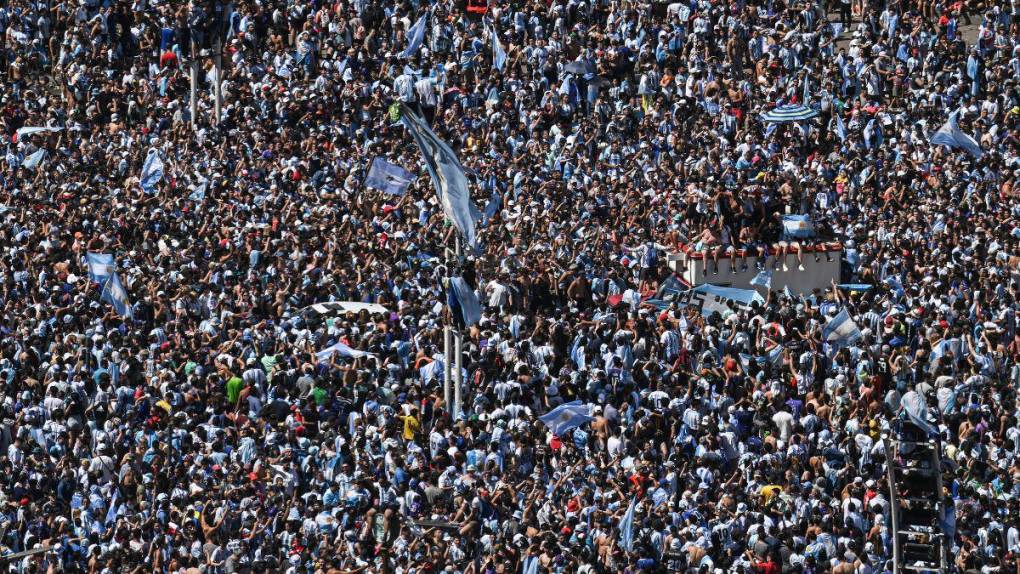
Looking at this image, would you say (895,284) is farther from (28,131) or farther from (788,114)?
(28,131)

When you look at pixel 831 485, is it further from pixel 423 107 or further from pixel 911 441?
pixel 423 107

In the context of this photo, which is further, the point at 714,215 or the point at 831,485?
the point at 714,215

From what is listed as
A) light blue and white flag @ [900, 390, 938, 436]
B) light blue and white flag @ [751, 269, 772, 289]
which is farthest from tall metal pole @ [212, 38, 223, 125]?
light blue and white flag @ [900, 390, 938, 436]

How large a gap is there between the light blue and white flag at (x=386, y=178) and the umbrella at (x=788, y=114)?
621 centimetres

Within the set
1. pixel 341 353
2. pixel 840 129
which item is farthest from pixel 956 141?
pixel 341 353

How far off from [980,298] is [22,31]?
66.9 ft

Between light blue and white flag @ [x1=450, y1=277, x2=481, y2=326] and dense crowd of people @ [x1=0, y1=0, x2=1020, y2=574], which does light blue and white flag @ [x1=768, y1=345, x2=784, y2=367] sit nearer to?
dense crowd of people @ [x1=0, y1=0, x2=1020, y2=574]

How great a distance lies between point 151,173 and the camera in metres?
45.4

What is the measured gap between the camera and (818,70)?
4712 cm

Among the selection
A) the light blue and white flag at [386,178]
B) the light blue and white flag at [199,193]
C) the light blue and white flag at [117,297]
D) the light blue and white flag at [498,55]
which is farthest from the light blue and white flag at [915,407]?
the light blue and white flag at [498,55]

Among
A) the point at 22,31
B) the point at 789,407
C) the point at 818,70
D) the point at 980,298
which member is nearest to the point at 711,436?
the point at 789,407

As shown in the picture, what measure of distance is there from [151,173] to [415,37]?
604 cm

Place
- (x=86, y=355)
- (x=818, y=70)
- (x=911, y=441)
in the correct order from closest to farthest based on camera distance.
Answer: (x=911, y=441) < (x=86, y=355) < (x=818, y=70)

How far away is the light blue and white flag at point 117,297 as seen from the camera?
3953 centimetres
